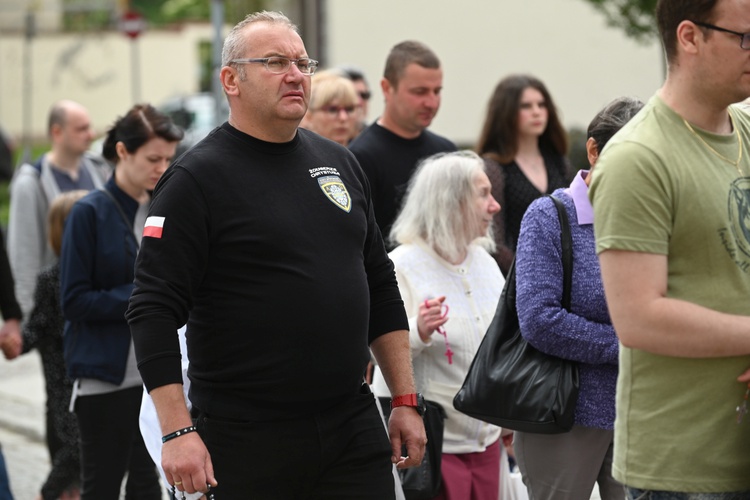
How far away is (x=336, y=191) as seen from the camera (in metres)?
3.62

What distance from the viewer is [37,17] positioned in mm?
39531

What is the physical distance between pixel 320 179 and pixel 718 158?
1267 millimetres

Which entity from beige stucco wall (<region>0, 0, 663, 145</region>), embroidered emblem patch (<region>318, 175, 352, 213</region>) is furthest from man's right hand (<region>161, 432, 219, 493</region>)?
beige stucco wall (<region>0, 0, 663, 145</region>)

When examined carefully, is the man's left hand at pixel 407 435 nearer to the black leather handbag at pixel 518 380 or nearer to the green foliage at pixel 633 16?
the black leather handbag at pixel 518 380

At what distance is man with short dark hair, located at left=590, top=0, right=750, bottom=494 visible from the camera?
105 inches

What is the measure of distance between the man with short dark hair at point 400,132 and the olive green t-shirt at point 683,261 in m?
3.15

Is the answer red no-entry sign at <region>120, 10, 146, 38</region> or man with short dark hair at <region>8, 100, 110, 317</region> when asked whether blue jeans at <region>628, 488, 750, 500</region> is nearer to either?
man with short dark hair at <region>8, 100, 110, 317</region>

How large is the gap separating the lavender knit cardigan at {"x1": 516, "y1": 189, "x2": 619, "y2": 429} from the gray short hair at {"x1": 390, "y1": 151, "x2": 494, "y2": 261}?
893 mm

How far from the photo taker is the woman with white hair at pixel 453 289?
189 inches

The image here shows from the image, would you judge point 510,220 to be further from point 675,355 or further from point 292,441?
point 675,355

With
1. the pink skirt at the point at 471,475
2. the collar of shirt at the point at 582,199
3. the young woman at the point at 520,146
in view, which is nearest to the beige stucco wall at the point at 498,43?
the young woman at the point at 520,146

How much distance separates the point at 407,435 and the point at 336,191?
0.79 metres

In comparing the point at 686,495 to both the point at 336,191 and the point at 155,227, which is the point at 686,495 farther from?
the point at 155,227

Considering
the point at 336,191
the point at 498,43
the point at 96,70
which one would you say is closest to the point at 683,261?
the point at 336,191
